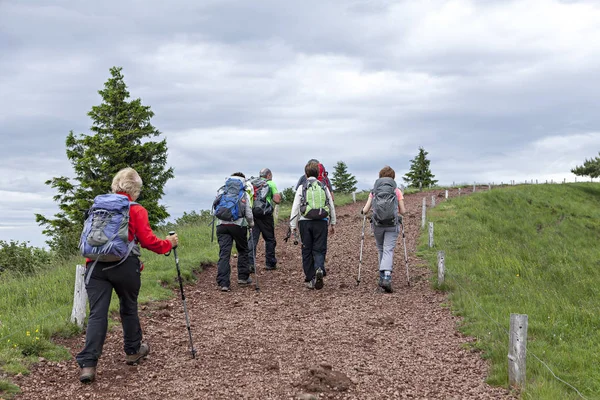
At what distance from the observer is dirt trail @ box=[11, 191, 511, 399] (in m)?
5.98

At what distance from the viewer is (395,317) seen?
367 inches

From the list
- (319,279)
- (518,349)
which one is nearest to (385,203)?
(319,279)

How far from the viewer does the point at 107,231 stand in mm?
5875

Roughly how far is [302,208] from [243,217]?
130cm

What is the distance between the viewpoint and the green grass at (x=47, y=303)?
6.73 meters

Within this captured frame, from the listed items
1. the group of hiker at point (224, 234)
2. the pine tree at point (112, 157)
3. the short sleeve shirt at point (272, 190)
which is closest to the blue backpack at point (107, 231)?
the group of hiker at point (224, 234)

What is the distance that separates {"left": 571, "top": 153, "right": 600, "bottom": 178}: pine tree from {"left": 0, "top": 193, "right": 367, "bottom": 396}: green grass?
59.4m

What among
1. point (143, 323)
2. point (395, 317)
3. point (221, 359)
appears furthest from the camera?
point (395, 317)

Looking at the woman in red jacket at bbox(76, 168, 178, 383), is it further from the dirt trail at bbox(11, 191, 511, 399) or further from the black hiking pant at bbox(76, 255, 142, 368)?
the dirt trail at bbox(11, 191, 511, 399)

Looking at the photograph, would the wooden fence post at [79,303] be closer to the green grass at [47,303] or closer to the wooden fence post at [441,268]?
the green grass at [47,303]

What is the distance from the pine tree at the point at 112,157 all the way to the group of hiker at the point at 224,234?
19.8 meters

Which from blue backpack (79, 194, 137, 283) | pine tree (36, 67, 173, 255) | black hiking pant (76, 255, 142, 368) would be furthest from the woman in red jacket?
pine tree (36, 67, 173, 255)

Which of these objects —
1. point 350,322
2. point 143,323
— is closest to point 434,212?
point 350,322

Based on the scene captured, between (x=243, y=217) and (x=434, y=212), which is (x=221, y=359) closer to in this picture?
(x=243, y=217)
